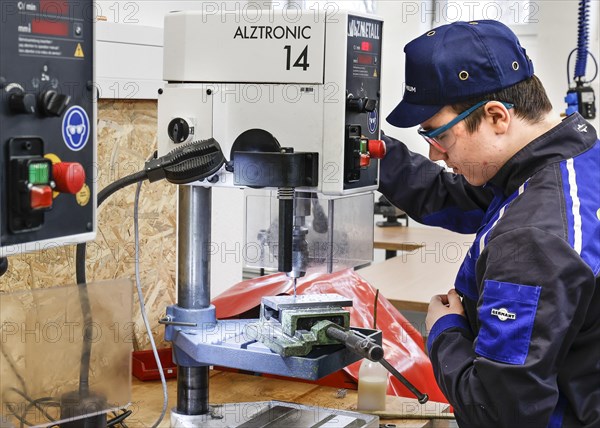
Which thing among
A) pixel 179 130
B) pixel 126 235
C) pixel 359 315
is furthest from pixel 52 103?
pixel 359 315

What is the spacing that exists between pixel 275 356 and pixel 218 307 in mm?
490

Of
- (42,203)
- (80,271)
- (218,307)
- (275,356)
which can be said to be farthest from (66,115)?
(218,307)

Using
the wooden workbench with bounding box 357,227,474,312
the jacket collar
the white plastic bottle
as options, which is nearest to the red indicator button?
the jacket collar

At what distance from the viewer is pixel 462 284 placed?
1.42 m

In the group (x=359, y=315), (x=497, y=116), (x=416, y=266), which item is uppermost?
(x=497, y=116)

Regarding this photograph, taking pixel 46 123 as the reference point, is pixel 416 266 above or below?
below

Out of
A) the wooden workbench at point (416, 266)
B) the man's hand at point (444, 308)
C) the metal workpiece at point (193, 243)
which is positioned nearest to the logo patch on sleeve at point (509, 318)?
the man's hand at point (444, 308)

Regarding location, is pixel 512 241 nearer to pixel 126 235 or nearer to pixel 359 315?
pixel 359 315

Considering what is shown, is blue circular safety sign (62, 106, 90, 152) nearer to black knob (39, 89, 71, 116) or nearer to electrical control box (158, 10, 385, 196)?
black knob (39, 89, 71, 116)

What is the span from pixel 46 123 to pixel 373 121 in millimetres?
590

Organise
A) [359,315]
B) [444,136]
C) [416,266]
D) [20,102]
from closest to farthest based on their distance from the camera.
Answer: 1. [20,102]
2. [444,136]
3. [359,315]
4. [416,266]

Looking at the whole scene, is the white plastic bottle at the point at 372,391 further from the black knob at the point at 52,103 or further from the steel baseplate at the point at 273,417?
the black knob at the point at 52,103

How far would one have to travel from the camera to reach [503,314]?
1.21 metres

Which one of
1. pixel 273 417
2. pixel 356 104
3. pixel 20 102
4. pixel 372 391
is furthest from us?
pixel 372 391
